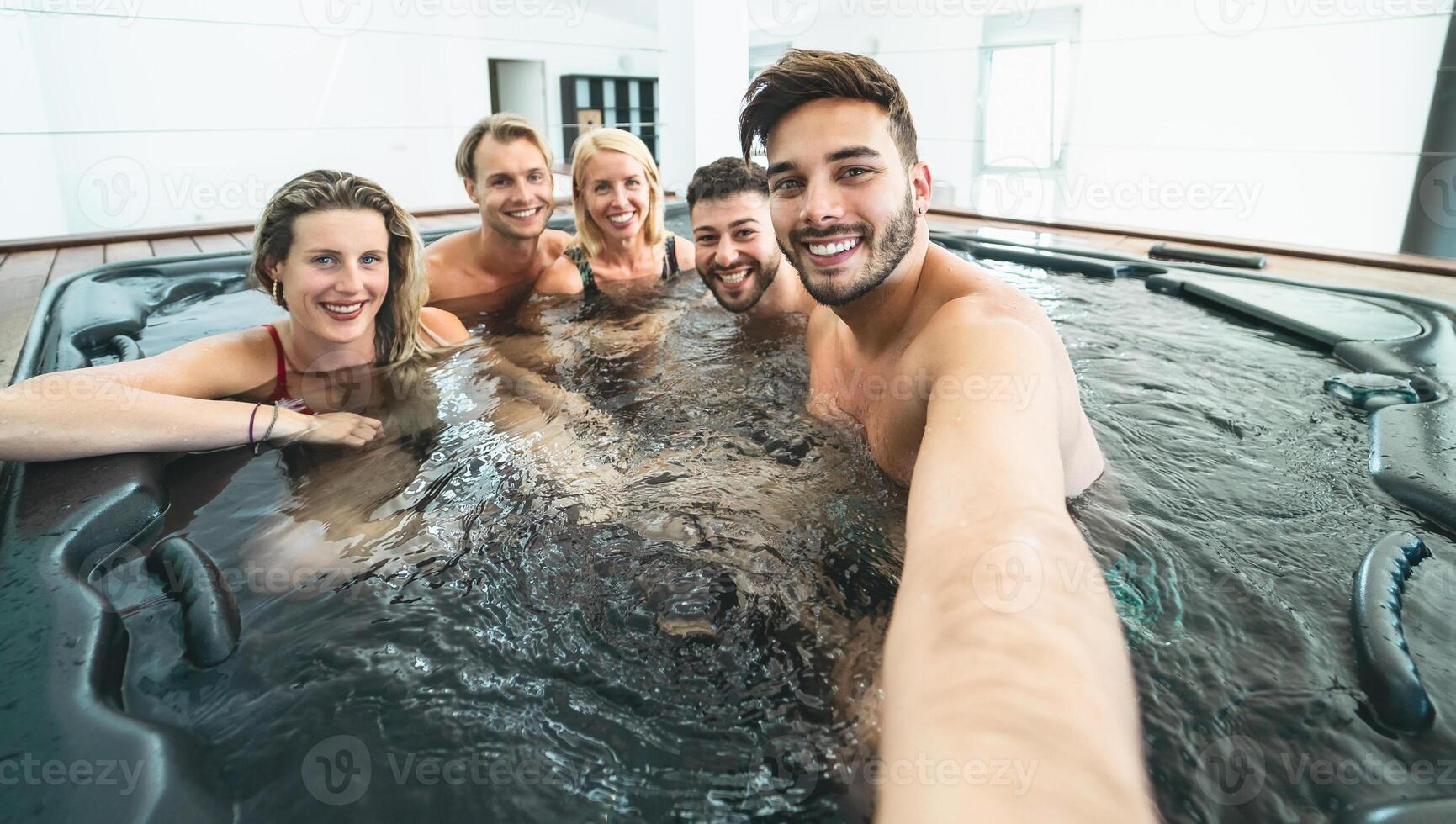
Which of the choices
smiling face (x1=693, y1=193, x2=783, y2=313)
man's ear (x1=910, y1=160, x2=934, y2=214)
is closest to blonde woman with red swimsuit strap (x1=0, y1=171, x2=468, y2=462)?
smiling face (x1=693, y1=193, x2=783, y2=313)

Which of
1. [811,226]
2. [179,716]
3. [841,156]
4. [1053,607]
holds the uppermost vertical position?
[841,156]

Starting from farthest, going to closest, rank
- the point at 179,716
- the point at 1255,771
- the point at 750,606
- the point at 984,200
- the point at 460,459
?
the point at 984,200 → the point at 460,459 → the point at 750,606 → the point at 179,716 → the point at 1255,771

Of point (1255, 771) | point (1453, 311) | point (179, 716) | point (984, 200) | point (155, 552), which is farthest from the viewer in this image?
point (984, 200)

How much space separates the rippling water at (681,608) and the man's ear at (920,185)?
0.52m

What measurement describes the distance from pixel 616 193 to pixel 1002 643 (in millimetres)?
2648

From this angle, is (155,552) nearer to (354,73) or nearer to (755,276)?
(755,276)

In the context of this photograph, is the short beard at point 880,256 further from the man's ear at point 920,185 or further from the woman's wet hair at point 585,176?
the woman's wet hair at point 585,176

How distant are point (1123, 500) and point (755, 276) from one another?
152 centimetres

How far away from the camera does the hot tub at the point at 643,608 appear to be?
0.90 metres

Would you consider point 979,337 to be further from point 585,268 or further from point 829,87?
point 585,268

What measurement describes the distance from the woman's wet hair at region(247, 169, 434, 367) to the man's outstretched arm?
155cm

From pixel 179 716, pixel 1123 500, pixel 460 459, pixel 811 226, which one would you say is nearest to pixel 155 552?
pixel 179 716

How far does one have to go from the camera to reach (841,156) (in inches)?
56.1

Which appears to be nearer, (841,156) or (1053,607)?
(1053,607)
